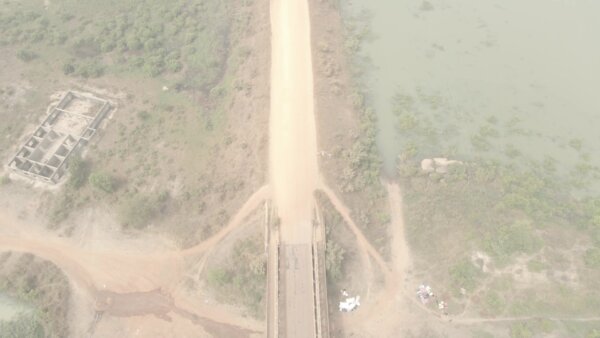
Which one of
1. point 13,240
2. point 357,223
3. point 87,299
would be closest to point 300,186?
point 357,223

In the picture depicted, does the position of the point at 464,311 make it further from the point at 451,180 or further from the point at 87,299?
the point at 87,299

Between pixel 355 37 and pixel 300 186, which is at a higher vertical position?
pixel 355 37

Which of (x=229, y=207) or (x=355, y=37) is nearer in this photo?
(x=229, y=207)

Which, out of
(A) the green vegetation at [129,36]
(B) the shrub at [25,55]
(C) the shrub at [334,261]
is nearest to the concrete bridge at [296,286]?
(C) the shrub at [334,261]

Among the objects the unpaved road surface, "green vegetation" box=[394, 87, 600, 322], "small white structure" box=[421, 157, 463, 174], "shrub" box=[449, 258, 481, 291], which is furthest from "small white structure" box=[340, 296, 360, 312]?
"small white structure" box=[421, 157, 463, 174]

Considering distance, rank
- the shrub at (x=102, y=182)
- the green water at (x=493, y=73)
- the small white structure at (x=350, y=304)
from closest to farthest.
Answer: the small white structure at (x=350, y=304) < the shrub at (x=102, y=182) < the green water at (x=493, y=73)

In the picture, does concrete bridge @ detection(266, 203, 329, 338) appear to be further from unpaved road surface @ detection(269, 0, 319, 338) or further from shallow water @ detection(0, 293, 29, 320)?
shallow water @ detection(0, 293, 29, 320)

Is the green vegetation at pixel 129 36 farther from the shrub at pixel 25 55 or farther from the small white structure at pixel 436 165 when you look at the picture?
the small white structure at pixel 436 165
